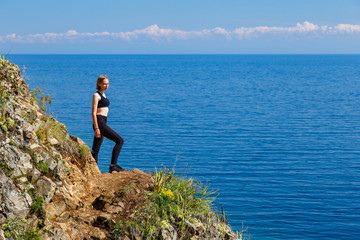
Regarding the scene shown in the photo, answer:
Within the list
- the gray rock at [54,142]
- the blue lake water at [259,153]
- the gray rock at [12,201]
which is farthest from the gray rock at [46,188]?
the blue lake water at [259,153]

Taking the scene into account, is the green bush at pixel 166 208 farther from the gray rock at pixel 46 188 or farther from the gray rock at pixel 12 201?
the gray rock at pixel 12 201

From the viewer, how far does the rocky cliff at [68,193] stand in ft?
28.2

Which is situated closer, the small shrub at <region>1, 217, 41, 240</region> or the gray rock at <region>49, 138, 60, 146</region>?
the small shrub at <region>1, 217, 41, 240</region>

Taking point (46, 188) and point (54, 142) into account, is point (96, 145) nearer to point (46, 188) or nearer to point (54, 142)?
point (54, 142)

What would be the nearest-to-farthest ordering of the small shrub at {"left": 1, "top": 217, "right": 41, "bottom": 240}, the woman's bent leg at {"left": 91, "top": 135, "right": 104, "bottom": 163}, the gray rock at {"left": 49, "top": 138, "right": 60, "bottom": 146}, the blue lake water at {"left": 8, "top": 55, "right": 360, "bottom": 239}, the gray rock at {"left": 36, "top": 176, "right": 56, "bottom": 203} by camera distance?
1. the small shrub at {"left": 1, "top": 217, "right": 41, "bottom": 240}
2. the gray rock at {"left": 36, "top": 176, "right": 56, "bottom": 203}
3. the gray rock at {"left": 49, "top": 138, "right": 60, "bottom": 146}
4. the woman's bent leg at {"left": 91, "top": 135, "right": 104, "bottom": 163}
5. the blue lake water at {"left": 8, "top": 55, "right": 360, "bottom": 239}

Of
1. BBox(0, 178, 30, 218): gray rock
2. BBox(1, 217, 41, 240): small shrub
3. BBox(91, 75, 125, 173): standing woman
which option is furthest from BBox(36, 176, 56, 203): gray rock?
BBox(91, 75, 125, 173): standing woman

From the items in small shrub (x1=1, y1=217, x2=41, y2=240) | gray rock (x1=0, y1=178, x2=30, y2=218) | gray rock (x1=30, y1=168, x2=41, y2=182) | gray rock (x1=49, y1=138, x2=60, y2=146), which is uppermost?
gray rock (x1=49, y1=138, x2=60, y2=146)

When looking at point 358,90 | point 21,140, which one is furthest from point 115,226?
point 358,90

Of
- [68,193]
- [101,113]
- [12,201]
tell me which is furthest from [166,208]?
[12,201]

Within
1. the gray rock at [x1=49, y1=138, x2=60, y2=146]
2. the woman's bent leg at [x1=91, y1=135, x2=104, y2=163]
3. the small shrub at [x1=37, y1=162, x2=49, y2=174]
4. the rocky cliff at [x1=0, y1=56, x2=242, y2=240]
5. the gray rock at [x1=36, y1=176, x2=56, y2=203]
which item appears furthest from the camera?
the woman's bent leg at [x1=91, y1=135, x2=104, y2=163]

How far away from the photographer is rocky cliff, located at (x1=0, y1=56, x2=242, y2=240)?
859 cm

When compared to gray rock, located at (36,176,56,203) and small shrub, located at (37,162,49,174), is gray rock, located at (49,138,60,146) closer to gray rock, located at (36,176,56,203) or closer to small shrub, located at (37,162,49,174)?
small shrub, located at (37,162,49,174)

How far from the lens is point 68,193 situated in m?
9.66

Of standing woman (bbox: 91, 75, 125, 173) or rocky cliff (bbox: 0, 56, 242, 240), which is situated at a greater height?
standing woman (bbox: 91, 75, 125, 173)
